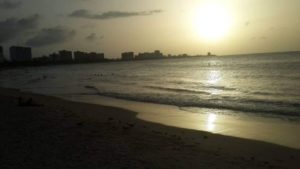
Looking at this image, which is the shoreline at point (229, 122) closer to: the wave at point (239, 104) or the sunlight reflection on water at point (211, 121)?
the sunlight reflection on water at point (211, 121)

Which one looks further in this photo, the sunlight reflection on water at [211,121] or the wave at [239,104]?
the wave at [239,104]

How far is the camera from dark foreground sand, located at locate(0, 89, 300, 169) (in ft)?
27.9

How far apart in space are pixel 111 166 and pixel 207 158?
2560 mm

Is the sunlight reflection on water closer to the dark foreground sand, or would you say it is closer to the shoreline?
the shoreline

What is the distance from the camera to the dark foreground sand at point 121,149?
27.9ft

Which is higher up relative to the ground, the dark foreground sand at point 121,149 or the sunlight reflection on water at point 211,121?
the dark foreground sand at point 121,149

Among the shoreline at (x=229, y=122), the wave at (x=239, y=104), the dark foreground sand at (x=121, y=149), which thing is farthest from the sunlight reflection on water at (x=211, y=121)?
the wave at (x=239, y=104)

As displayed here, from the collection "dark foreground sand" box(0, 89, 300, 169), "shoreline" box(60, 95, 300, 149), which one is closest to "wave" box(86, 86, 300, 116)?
"shoreline" box(60, 95, 300, 149)

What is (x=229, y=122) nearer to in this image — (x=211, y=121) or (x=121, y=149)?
(x=211, y=121)

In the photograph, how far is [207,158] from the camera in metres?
9.36

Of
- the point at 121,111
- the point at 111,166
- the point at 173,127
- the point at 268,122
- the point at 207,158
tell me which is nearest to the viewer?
the point at 111,166

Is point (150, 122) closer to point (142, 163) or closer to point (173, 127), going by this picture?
point (173, 127)

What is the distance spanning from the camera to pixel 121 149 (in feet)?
32.2

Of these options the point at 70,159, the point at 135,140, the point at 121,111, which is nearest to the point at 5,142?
the point at 70,159
